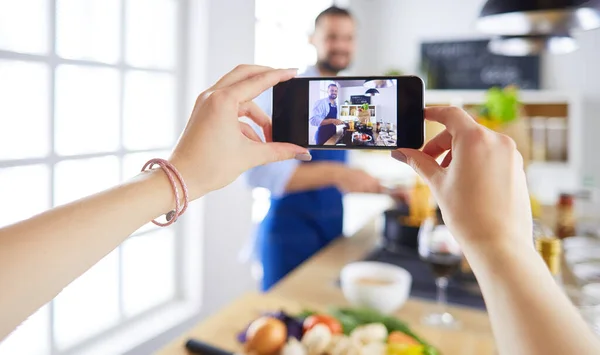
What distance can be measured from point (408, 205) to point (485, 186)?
0.93 m

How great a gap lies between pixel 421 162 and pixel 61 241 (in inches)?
11.9

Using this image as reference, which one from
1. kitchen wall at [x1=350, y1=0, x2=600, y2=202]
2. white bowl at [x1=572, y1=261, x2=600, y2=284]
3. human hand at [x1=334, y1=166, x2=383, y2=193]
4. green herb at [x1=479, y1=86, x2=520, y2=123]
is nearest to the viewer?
white bowl at [x1=572, y1=261, x2=600, y2=284]

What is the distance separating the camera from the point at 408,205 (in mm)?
1300

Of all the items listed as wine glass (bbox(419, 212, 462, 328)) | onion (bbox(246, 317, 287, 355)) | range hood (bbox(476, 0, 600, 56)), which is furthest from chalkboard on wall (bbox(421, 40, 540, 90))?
onion (bbox(246, 317, 287, 355))

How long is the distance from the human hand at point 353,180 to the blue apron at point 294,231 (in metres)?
0.10

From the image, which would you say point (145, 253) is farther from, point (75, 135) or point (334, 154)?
point (334, 154)

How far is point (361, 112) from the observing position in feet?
1.65

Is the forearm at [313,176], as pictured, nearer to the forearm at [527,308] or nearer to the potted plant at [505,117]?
the potted plant at [505,117]

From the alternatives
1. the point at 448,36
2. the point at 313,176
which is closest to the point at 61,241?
the point at 313,176

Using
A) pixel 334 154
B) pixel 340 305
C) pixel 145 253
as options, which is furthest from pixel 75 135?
pixel 334 154

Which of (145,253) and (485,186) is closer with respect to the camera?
(485,186)

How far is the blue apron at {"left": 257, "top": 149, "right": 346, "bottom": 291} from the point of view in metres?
1.35

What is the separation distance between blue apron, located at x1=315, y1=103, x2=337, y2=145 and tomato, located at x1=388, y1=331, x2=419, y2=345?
11.2 inches

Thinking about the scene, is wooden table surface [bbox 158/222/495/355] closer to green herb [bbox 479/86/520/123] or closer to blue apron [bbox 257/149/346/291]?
blue apron [bbox 257/149/346/291]
